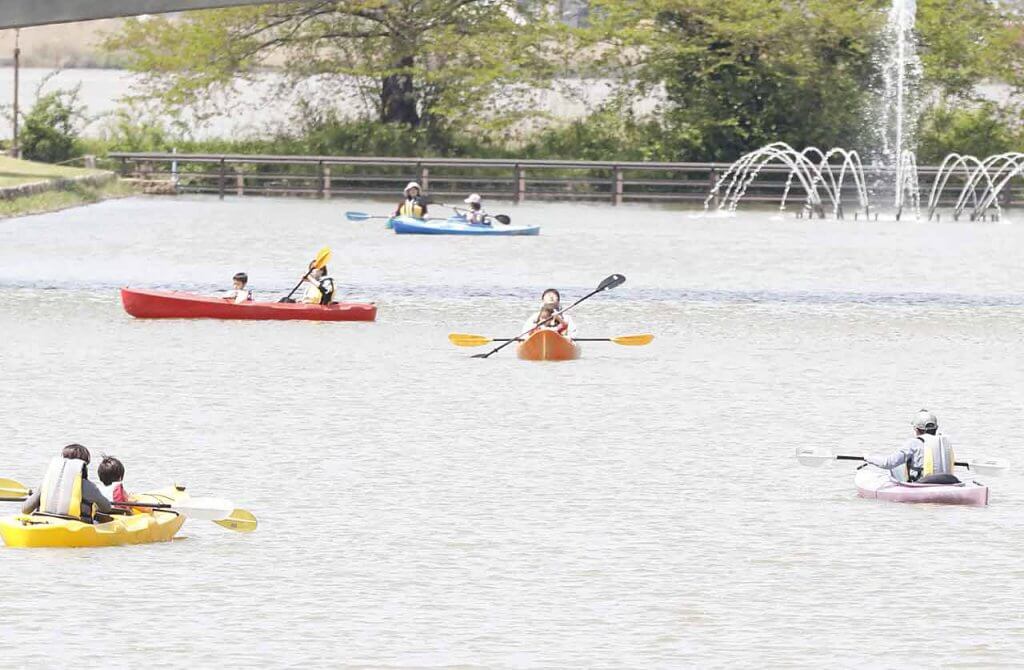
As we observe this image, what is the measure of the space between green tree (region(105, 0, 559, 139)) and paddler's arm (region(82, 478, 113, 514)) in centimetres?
5389

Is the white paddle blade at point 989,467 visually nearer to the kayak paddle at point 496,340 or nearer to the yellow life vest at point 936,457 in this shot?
the yellow life vest at point 936,457

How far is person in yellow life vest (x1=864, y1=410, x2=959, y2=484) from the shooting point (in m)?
14.2

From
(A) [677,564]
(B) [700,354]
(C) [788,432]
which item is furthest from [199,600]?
(B) [700,354]

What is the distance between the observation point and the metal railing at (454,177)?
62.2 metres

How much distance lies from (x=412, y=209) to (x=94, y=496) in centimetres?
3486

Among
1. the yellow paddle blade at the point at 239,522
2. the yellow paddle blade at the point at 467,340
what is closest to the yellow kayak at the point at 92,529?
the yellow paddle blade at the point at 239,522

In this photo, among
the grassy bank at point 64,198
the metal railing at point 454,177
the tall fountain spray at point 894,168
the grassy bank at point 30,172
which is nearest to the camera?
the grassy bank at point 64,198

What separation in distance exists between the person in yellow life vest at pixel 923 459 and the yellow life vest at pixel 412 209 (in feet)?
109

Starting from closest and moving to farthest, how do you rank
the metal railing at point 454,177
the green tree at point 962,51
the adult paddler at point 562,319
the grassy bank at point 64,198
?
1. the adult paddler at point 562,319
2. the grassy bank at point 64,198
3. the metal railing at point 454,177
4. the green tree at point 962,51

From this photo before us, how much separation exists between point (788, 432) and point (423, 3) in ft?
169

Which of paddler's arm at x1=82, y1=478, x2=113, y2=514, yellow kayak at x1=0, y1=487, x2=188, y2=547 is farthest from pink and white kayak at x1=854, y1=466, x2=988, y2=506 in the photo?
paddler's arm at x1=82, y1=478, x2=113, y2=514

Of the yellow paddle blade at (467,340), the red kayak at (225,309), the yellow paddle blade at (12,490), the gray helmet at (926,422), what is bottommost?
the red kayak at (225,309)

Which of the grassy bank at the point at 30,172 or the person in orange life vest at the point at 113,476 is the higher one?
the person in orange life vest at the point at 113,476

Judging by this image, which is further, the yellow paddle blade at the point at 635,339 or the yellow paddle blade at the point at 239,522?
the yellow paddle blade at the point at 635,339
